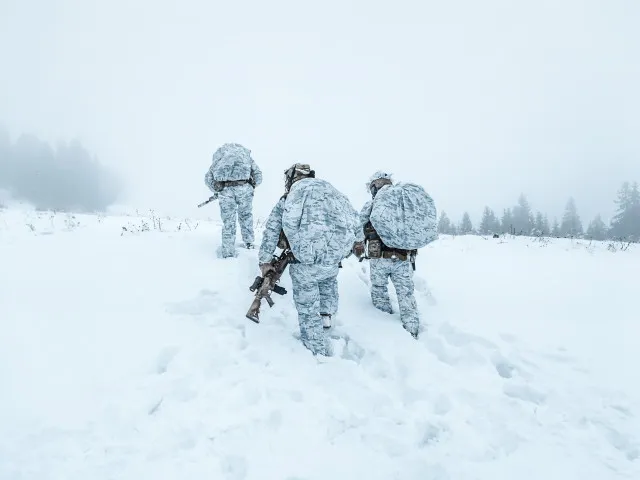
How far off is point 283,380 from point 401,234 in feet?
8.88

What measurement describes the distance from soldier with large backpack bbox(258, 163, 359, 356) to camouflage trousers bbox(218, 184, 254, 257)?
2244mm

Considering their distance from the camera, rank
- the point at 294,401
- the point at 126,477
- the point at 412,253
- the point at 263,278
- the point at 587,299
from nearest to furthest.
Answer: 1. the point at 126,477
2. the point at 294,401
3. the point at 263,278
4. the point at 412,253
5. the point at 587,299

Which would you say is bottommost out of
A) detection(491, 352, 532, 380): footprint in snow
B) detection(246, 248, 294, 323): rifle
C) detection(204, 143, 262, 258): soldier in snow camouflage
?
detection(491, 352, 532, 380): footprint in snow

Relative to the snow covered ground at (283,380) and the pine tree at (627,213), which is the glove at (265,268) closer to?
the snow covered ground at (283,380)

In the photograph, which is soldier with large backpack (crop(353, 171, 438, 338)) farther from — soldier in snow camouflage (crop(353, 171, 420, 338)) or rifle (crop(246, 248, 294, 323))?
rifle (crop(246, 248, 294, 323))

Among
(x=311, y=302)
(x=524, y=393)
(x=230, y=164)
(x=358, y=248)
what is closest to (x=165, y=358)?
(x=311, y=302)

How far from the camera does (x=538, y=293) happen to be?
6496 millimetres

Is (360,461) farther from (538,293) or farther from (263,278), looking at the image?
(538,293)

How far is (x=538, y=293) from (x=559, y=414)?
313cm

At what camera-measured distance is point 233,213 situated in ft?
23.0

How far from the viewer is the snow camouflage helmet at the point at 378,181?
5926mm

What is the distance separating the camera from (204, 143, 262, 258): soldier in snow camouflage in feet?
22.4

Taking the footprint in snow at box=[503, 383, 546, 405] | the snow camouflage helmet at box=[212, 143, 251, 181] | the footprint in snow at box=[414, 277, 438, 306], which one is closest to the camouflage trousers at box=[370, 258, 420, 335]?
the footprint in snow at box=[414, 277, 438, 306]

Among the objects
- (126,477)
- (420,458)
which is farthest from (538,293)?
(126,477)
